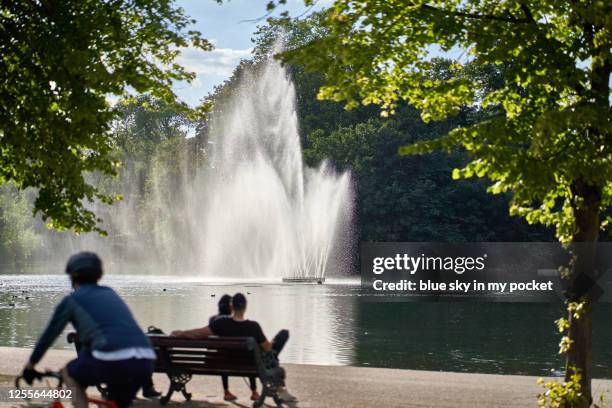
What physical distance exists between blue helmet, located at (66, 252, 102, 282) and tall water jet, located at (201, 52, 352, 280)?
164 feet

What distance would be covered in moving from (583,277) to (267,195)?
4823cm

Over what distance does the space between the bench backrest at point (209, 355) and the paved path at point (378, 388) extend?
453mm

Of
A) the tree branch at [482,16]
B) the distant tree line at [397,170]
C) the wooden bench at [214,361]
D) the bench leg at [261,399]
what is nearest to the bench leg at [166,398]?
the wooden bench at [214,361]

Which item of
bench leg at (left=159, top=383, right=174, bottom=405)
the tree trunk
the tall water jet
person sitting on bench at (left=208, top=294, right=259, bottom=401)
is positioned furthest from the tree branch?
the tall water jet

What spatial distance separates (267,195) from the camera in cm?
5812

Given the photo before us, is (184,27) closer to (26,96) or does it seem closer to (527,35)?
(26,96)

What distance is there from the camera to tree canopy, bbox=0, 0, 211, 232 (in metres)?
14.7

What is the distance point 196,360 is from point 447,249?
173 feet

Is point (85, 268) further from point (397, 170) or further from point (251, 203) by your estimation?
point (397, 170)

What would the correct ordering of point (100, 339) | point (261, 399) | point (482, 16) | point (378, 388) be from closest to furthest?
point (100, 339)
point (261, 399)
point (482, 16)
point (378, 388)

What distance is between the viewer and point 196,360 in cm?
1071

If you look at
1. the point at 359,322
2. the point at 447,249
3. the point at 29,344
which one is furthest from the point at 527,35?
the point at 447,249

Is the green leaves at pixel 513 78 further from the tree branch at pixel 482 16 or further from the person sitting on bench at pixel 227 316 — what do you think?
the person sitting on bench at pixel 227 316

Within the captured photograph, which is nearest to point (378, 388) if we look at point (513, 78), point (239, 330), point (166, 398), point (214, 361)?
point (239, 330)
